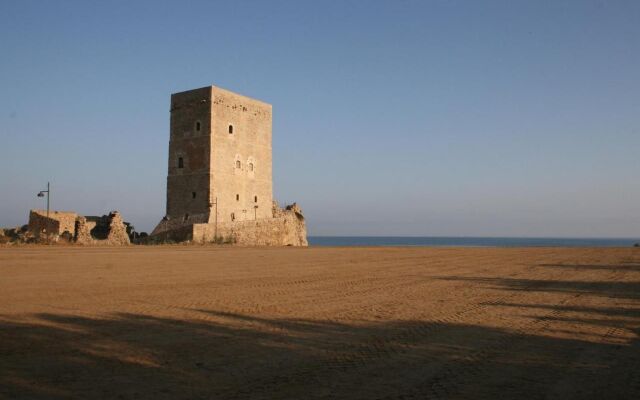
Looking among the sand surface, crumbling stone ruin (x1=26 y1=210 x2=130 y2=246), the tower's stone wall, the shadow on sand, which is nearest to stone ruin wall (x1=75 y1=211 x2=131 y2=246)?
crumbling stone ruin (x1=26 y1=210 x2=130 y2=246)

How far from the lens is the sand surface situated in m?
5.16

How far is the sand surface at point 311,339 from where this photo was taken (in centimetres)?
516

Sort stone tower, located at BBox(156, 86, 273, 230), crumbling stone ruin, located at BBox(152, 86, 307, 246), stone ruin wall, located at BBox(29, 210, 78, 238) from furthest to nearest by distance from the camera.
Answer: stone tower, located at BBox(156, 86, 273, 230)
crumbling stone ruin, located at BBox(152, 86, 307, 246)
stone ruin wall, located at BBox(29, 210, 78, 238)

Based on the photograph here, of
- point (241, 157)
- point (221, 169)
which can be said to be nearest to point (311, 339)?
point (221, 169)

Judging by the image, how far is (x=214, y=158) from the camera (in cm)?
4159

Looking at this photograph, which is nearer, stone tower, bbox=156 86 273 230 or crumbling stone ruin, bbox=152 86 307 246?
crumbling stone ruin, bbox=152 86 307 246

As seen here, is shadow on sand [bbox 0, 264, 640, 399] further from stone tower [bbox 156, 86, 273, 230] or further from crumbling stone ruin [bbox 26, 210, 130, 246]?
stone tower [bbox 156, 86, 273, 230]

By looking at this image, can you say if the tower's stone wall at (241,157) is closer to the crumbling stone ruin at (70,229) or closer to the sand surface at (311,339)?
the crumbling stone ruin at (70,229)

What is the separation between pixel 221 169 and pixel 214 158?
44.8 inches

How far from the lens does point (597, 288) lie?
523 inches

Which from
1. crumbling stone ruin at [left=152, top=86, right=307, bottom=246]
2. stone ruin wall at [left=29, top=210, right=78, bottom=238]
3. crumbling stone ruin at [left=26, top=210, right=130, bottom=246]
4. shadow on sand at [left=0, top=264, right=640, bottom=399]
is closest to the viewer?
shadow on sand at [left=0, top=264, right=640, bottom=399]

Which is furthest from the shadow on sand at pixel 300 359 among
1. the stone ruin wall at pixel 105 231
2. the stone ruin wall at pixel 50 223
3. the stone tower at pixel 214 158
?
the stone tower at pixel 214 158

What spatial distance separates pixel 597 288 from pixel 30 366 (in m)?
11.9

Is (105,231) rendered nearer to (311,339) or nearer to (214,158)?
(214,158)
